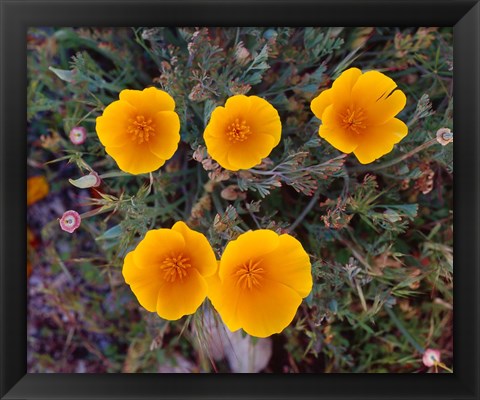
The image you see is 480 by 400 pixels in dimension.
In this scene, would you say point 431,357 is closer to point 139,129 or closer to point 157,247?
point 157,247

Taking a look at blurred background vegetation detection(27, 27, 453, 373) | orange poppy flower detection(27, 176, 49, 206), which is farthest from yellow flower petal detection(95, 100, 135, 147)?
orange poppy flower detection(27, 176, 49, 206)

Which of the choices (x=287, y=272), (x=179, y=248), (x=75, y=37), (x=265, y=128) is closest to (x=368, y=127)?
(x=265, y=128)

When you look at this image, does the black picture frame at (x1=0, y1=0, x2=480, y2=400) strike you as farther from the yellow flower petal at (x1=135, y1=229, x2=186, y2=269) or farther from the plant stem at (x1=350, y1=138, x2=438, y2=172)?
the yellow flower petal at (x1=135, y1=229, x2=186, y2=269)

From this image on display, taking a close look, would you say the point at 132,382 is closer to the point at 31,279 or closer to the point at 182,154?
the point at 31,279
